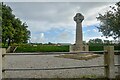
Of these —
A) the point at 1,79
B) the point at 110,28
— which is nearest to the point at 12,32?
the point at 110,28

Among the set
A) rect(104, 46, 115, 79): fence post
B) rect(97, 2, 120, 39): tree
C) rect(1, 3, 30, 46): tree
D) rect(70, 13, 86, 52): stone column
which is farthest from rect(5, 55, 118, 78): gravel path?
rect(1, 3, 30, 46): tree

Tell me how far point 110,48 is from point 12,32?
28347 mm

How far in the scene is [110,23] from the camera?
81.0 feet

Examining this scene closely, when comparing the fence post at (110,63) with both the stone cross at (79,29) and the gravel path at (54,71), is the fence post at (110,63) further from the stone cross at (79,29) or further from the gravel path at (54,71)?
the stone cross at (79,29)

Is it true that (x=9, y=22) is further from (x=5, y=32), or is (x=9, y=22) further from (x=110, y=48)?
(x=110, y=48)

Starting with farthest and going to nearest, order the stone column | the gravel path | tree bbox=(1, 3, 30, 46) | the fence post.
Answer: tree bbox=(1, 3, 30, 46), the stone column, the gravel path, the fence post

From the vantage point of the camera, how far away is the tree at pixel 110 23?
907 inches

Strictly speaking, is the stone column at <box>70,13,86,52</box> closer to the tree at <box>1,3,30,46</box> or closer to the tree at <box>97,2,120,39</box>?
the tree at <box>97,2,120,39</box>

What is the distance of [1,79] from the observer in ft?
16.0

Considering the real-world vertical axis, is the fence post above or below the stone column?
below

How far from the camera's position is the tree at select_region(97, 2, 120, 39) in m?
23.0

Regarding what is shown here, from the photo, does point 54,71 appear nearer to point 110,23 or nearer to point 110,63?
point 110,63

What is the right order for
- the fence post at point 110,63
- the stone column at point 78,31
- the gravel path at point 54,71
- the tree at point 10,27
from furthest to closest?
the tree at point 10,27, the stone column at point 78,31, the gravel path at point 54,71, the fence post at point 110,63

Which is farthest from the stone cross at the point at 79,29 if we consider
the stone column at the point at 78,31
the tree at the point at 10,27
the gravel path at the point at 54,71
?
the tree at the point at 10,27
